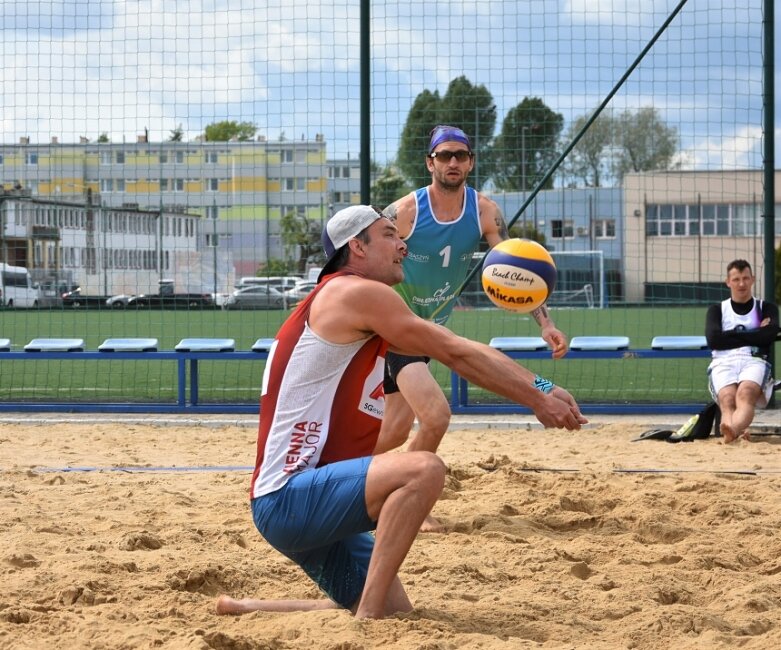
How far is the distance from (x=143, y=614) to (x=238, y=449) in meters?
4.80

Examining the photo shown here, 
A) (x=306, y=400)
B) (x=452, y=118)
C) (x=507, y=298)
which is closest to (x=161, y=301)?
(x=452, y=118)

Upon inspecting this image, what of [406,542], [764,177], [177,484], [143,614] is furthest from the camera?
[764,177]

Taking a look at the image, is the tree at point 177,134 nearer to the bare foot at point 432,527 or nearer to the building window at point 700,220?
the building window at point 700,220

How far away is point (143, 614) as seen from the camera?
4.16 metres

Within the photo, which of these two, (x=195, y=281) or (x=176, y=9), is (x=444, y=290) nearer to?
(x=176, y=9)

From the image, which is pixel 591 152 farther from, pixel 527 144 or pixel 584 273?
pixel 584 273

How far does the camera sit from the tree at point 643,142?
11.9 metres

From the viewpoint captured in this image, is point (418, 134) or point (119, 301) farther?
point (119, 301)

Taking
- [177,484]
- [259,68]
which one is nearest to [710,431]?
[177,484]

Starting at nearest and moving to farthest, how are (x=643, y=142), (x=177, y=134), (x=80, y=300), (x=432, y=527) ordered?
(x=432, y=527) → (x=177, y=134) → (x=80, y=300) → (x=643, y=142)

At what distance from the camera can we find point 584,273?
21.2m

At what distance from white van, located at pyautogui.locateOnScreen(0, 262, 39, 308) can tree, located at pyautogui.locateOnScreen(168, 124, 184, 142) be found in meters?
2.87

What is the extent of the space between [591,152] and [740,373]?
13.9ft

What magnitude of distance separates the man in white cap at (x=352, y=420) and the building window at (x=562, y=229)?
9.57m
